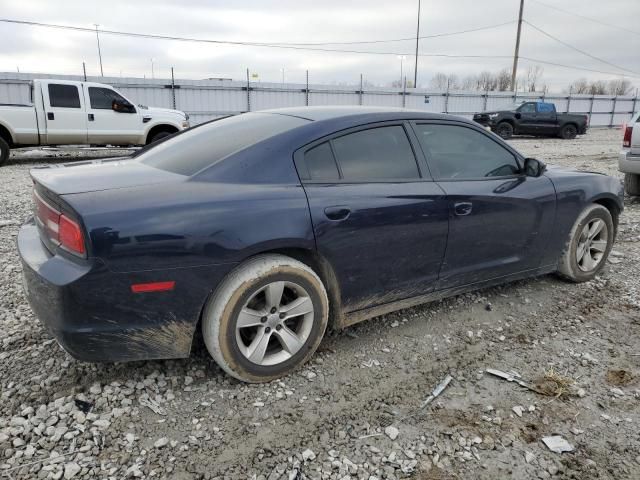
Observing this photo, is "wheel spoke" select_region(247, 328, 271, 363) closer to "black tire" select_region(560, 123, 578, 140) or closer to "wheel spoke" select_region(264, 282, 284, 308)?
"wheel spoke" select_region(264, 282, 284, 308)

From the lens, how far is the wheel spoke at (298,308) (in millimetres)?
2703

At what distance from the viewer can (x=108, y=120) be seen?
1210 centimetres

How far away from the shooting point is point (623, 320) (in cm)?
367

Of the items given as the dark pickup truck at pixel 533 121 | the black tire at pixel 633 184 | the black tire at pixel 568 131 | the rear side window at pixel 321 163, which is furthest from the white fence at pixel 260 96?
the rear side window at pixel 321 163

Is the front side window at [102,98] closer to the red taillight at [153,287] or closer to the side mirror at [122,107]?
A: the side mirror at [122,107]

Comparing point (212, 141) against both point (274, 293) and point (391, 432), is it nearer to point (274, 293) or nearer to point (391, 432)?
point (274, 293)

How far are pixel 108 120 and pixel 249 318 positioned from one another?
36.7 ft

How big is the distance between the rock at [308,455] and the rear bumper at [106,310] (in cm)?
81

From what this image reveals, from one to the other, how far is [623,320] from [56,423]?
3787mm

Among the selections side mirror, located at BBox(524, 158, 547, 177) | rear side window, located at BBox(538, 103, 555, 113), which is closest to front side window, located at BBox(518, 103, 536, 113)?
rear side window, located at BBox(538, 103, 555, 113)

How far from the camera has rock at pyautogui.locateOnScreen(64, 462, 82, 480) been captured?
206 centimetres

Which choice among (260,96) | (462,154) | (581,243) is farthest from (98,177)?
(260,96)

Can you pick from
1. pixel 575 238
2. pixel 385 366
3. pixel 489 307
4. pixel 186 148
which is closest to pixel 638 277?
pixel 575 238

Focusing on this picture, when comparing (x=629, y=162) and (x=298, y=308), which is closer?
(x=298, y=308)
